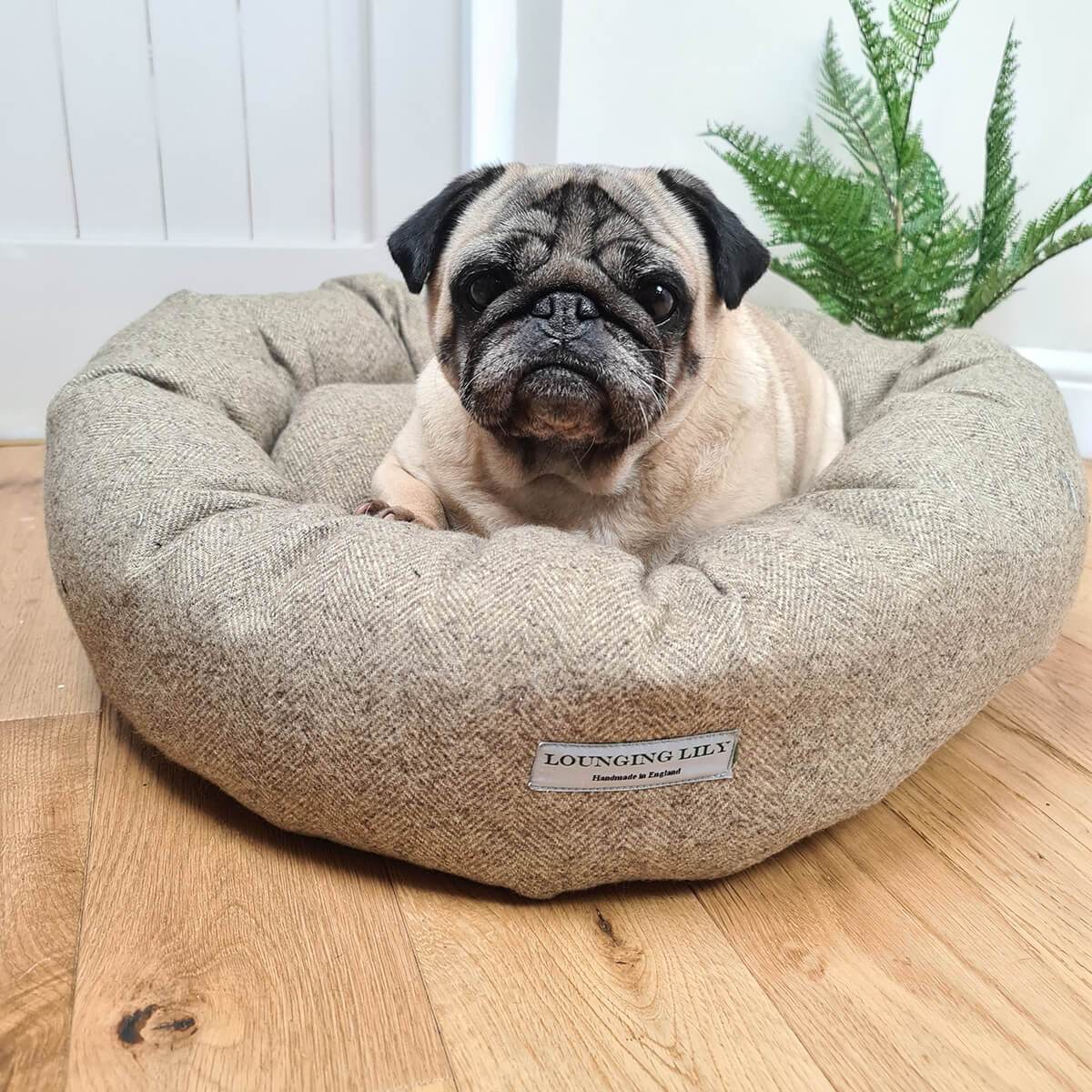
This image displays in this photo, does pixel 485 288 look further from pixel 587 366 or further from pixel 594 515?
pixel 594 515

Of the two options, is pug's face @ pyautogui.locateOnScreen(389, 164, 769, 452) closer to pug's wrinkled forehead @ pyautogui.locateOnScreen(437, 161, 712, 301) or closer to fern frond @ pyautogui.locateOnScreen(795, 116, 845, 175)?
pug's wrinkled forehead @ pyautogui.locateOnScreen(437, 161, 712, 301)

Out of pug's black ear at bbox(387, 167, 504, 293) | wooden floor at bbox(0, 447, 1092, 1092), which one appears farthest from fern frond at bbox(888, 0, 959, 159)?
wooden floor at bbox(0, 447, 1092, 1092)

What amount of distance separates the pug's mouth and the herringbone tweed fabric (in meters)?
0.21

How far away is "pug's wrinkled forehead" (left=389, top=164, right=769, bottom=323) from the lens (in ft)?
4.58

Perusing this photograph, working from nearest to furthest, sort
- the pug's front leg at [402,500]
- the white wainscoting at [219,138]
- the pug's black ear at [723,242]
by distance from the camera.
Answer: the pug's black ear at [723,242]
the pug's front leg at [402,500]
the white wainscoting at [219,138]

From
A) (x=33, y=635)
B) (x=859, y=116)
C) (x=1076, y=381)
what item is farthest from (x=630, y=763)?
(x=1076, y=381)

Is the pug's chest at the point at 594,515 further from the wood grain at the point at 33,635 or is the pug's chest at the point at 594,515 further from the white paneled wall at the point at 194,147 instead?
the white paneled wall at the point at 194,147

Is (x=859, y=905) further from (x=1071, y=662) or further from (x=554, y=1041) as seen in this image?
(x=1071, y=662)

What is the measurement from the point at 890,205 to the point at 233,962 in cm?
231

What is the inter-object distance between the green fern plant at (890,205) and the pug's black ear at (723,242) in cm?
98

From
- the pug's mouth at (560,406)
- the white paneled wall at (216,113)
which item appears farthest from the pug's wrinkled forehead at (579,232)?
the white paneled wall at (216,113)

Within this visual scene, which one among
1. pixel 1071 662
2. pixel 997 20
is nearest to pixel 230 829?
pixel 1071 662

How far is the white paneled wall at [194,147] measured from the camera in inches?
106

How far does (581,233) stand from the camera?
1.43 meters
